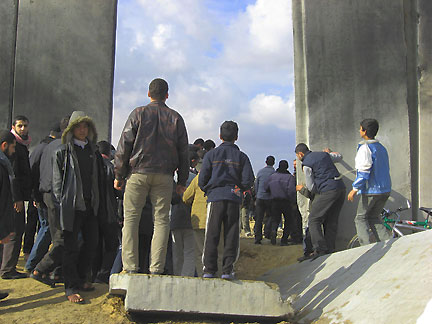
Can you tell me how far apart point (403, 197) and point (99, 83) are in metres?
5.10

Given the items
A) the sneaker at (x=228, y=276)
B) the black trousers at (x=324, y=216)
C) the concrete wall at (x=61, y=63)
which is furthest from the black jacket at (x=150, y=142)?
the concrete wall at (x=61, y=63)

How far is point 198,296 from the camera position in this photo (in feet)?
13.6

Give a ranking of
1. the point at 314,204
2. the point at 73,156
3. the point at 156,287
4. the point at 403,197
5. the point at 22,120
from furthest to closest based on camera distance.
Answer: the point at 403,197
the point at 314,204
the point at 22,120
the point at 73,156
the point at 156,287

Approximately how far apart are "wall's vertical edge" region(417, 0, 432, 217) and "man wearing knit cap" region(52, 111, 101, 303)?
5.16 m

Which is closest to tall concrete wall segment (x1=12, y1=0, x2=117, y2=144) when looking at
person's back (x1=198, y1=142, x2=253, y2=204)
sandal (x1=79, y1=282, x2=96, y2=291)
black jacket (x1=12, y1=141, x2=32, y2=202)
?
black jacket (x1=12, y1=141, x2=32, y2=202)

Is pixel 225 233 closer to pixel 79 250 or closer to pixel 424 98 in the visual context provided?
pixel 79 250

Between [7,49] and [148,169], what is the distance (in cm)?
483

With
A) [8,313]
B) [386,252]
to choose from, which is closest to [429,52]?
[386,252]

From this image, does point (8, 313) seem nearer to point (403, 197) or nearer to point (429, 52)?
point (403, 197)

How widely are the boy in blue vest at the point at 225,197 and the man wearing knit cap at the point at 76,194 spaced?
1.09 metres

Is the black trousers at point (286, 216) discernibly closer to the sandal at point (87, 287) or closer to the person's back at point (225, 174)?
the person's back at point (225, 174)

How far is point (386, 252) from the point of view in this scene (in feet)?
16.0

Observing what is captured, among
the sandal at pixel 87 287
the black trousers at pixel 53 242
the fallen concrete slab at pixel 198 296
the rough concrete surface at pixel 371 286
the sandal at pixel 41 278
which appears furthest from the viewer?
the sandal at pixel 41 278

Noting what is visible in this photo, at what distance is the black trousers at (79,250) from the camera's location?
4559 mm
